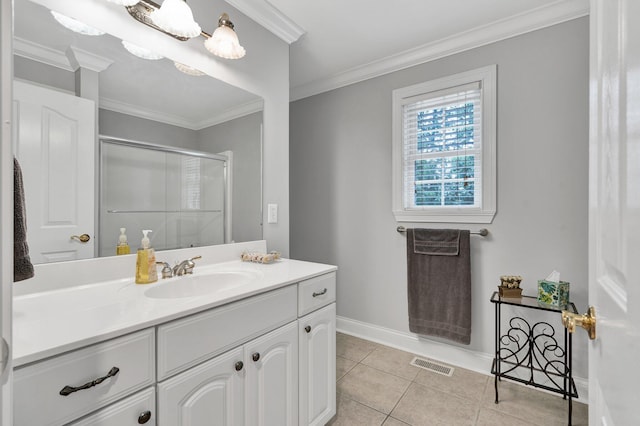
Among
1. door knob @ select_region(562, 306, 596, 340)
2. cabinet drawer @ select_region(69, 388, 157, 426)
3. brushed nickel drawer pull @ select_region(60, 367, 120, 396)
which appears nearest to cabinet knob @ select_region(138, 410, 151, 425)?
cabinet drawer @ select_region(69, 388, 157, 426)

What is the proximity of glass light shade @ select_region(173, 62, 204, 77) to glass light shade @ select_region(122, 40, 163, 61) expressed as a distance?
9 centimetres

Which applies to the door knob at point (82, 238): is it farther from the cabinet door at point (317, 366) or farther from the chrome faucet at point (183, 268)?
the cabinet door at point (317, 366)

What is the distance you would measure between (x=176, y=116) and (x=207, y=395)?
4.19 feet

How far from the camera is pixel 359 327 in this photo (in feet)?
8.95

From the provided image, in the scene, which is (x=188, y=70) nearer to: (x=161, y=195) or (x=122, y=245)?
(x=161, y=195)

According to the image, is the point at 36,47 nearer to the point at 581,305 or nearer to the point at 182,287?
the point at 182,287

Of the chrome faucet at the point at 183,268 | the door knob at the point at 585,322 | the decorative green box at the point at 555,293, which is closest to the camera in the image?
the door knob at the point at 585,322

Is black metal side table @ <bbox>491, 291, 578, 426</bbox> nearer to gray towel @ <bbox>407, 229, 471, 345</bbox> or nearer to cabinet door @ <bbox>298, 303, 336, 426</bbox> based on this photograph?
gray towel @ <bbox>407, 229, 471, 345</bbox>

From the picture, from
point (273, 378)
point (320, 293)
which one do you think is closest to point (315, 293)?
point (320, 293)

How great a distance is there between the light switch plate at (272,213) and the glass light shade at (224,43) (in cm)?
90

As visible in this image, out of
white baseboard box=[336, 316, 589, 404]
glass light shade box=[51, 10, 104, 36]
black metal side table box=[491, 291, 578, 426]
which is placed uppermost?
glass light shade box=[51, 10, 104, 36]

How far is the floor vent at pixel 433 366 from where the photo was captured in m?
2.13

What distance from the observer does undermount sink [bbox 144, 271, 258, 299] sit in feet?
3.99

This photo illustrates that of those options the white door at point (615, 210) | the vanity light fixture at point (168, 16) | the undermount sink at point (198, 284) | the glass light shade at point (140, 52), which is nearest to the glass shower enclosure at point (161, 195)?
the undermount sink at point (198, 284)
